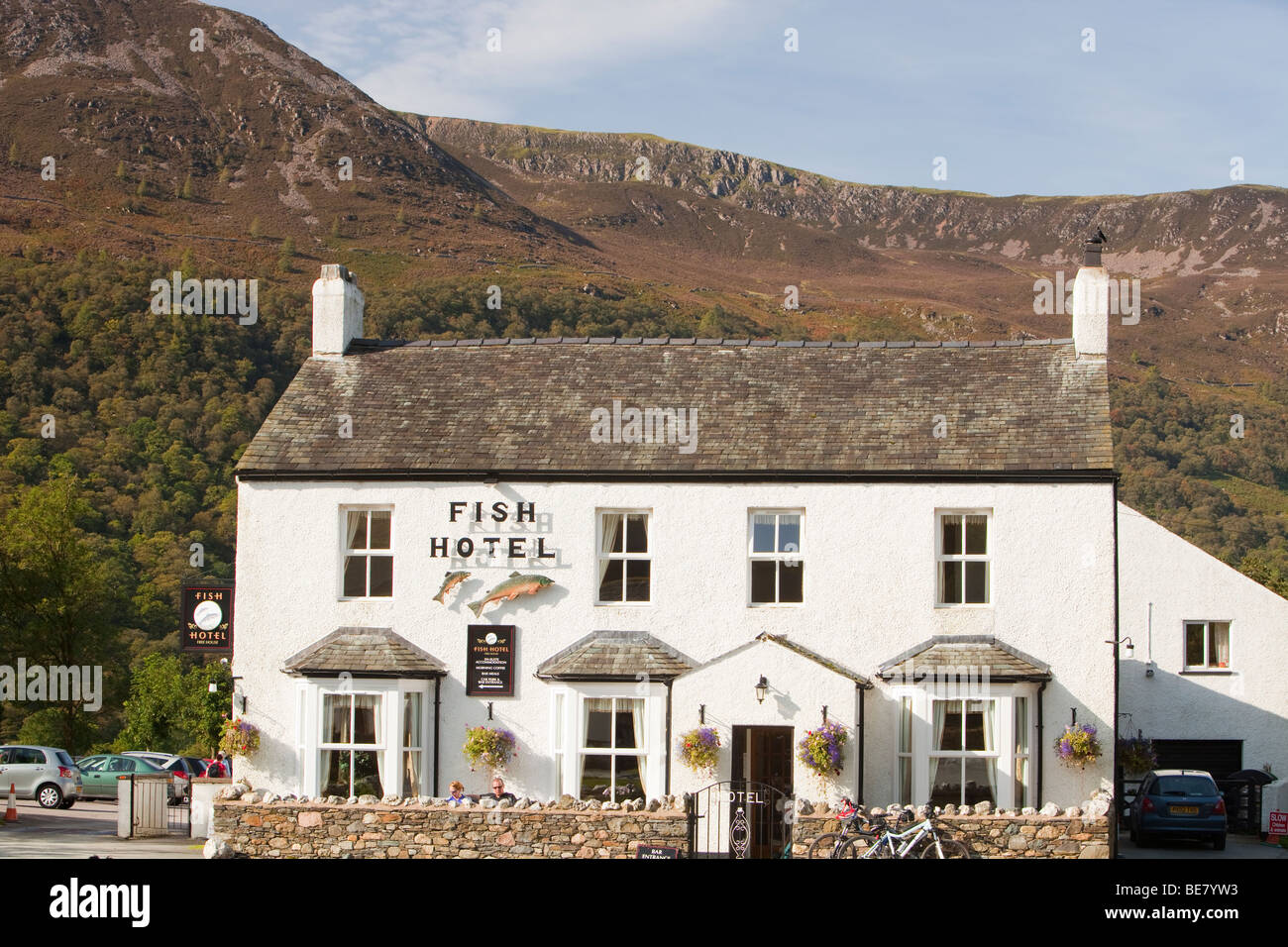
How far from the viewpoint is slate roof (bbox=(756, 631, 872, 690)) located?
19906 mm

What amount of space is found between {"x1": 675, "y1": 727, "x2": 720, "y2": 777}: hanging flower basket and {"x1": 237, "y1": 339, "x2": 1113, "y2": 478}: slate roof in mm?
4055

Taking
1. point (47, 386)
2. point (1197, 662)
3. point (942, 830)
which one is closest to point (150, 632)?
point (47, 386)

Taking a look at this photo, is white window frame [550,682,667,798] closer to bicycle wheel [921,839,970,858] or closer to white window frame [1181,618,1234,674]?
bicycle wheel [921,839,970,858]

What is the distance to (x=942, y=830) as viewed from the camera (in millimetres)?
17047

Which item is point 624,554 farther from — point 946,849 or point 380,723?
point 946,849

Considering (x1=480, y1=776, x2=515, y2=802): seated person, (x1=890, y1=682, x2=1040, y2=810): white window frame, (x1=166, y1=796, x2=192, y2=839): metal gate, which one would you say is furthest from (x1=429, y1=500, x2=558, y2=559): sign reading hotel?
(x1=166, y1=796, x2=192, y2=839): metal gate

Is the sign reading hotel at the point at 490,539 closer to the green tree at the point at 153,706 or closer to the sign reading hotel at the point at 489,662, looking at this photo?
the sign reading hotel at the point at 489,662

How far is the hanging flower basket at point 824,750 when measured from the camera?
63.0ft

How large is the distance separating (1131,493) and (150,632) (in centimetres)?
5280

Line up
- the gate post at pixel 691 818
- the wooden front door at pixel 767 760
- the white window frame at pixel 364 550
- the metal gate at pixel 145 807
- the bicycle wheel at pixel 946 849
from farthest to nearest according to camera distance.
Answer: the metal gate at pixel 145 807
the white window frame at pixel 364 550
the wooden front door at pixel 767 760
the gate post at pixel 691 818
the bicycle wheel at pixel 946 849

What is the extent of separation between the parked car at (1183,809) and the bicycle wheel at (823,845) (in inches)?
354

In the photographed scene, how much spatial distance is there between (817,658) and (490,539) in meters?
5.33

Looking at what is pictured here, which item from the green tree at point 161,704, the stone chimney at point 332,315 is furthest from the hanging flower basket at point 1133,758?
the green tree at point 161,704

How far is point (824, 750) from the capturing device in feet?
63.0
